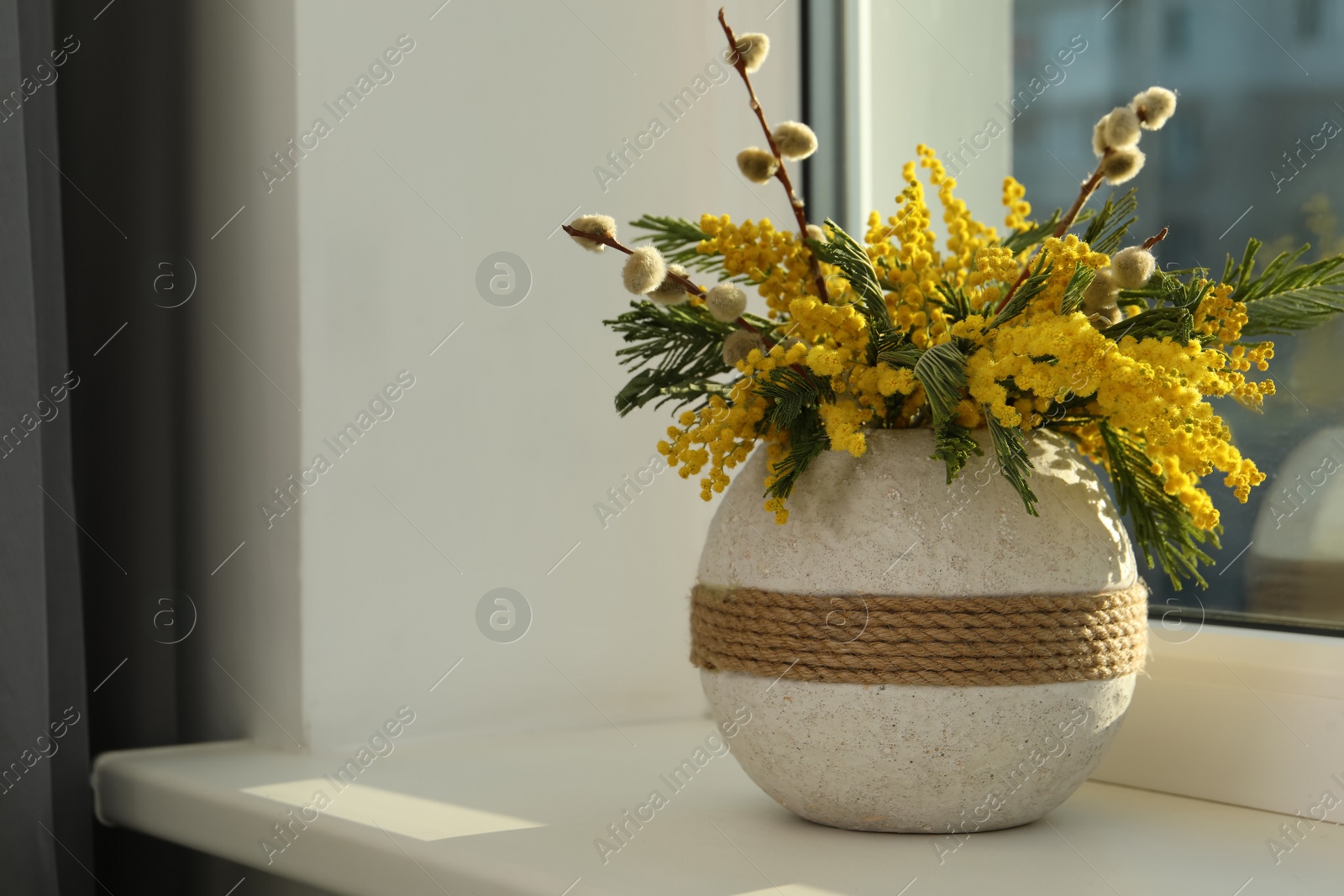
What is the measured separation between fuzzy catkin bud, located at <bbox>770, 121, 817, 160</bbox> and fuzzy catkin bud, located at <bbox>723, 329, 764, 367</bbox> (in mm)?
116

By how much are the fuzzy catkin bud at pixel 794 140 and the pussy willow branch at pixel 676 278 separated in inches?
4.1

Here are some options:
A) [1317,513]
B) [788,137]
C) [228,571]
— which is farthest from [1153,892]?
[228,571]

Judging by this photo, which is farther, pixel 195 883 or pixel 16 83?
pixel 195 883

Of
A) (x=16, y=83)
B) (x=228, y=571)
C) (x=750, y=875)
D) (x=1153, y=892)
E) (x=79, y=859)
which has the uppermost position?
(x=16, y=83)

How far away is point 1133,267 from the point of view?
67 cm

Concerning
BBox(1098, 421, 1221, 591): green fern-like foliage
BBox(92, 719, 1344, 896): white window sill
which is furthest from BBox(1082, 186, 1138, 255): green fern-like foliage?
BBox(92, 719, 1344, 896): white window sill

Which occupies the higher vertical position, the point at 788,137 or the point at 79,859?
the point at 788,137

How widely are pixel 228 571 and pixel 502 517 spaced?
24cm

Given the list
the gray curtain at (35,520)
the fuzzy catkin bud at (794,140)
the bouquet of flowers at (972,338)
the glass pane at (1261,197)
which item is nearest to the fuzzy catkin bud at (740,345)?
the bouquet of flowers at (972,338)

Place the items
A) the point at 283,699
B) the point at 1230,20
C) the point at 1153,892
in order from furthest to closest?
the point at 283,699 → the point at 1230,20 → the point at 1153,892

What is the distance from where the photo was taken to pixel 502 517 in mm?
1141

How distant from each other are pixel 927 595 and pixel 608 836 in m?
0.26

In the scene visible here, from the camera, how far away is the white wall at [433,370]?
1.05 meters

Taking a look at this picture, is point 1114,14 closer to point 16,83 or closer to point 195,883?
point 16,83
